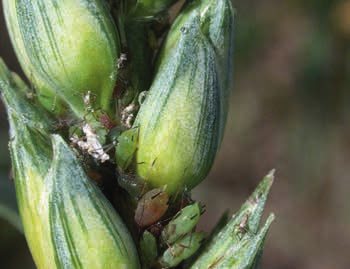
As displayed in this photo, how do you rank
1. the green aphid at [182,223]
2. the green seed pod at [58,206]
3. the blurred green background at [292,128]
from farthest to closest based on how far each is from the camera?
the blurred green background at [292,128], the green aphid at [182,223], the green seed pod at [58,206]

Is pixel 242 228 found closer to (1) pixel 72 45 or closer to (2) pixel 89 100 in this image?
(2) pixel 89 100

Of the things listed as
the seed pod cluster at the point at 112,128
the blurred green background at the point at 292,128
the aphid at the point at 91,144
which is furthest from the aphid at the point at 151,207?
the blurred green background at the point at 292,128

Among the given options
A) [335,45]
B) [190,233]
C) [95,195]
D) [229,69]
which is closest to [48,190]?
[95,195]

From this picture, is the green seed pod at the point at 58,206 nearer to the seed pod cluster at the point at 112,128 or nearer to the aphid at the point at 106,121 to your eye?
the seed pod cluster at the point at 112,128

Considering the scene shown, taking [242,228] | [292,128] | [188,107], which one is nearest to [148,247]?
[242,228]

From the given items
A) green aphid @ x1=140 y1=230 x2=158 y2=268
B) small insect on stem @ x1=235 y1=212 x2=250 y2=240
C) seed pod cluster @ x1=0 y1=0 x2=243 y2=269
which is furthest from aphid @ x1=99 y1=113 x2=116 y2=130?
small insect on stem @ x1=235 y1=212 x2=250 y2=240

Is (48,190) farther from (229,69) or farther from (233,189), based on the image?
(233,189)

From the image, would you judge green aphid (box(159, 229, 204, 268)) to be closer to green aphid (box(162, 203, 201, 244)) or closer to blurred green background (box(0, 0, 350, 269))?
green aphid (box(162, 203, 201, 244))
